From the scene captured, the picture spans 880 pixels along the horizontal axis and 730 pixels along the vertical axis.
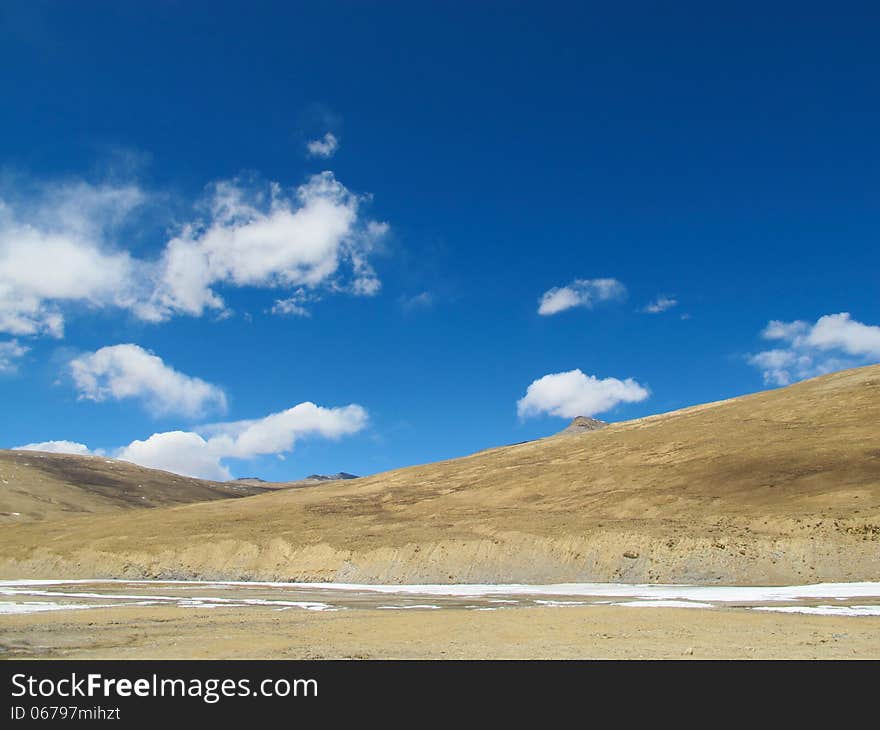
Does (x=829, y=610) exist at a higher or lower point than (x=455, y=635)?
lower

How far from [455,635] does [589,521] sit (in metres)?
44.2

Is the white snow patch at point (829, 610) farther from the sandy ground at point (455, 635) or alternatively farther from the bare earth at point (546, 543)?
the sandy ground at point (455, 635)

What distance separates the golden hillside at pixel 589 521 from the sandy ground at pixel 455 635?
24.4m

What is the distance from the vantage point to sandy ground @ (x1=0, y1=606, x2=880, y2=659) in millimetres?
19781

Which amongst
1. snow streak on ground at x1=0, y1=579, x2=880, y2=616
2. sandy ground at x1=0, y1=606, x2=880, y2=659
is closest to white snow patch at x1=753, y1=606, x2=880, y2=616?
snow streak on ground at x1=0, y1=579, x2=880, y2=616

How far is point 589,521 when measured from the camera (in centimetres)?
6531

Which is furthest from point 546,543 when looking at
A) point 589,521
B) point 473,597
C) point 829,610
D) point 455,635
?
point 455,635

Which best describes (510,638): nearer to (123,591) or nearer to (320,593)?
(320,593)

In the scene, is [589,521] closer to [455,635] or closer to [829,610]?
[829,610]

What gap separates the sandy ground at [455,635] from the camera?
19.8 meters

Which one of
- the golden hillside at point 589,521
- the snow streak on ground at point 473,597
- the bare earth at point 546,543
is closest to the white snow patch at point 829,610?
the snow streak on ground at point 473,597

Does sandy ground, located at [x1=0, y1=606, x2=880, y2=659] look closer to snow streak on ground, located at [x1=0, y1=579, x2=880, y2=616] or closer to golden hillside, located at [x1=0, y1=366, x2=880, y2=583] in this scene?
snow streak on ground, located at [x1=0, y1=579, x2=880, y2=616]
